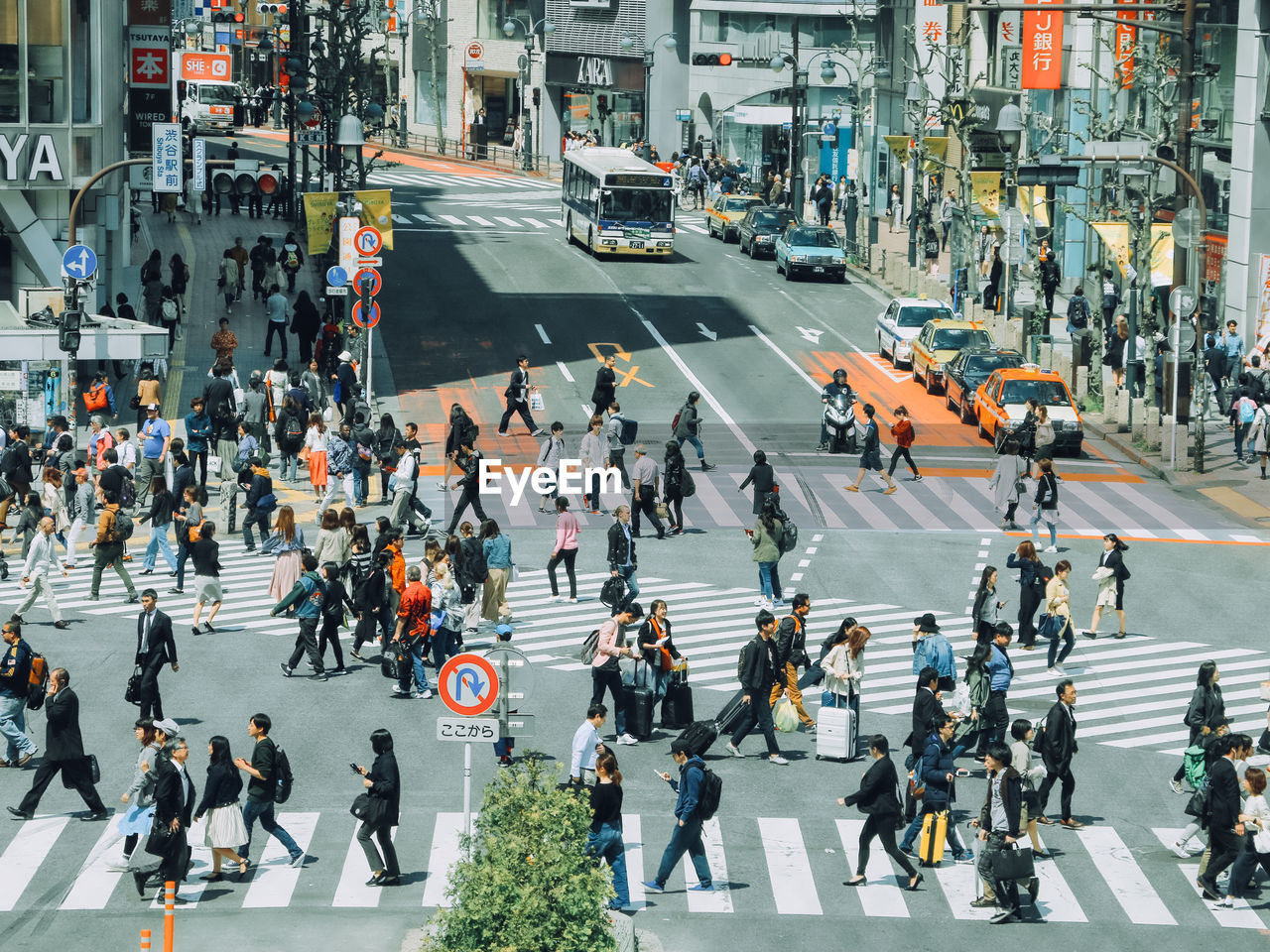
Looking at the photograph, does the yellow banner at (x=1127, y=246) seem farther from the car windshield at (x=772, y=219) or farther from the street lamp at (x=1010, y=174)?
the car windshield at (x=772, y=219)

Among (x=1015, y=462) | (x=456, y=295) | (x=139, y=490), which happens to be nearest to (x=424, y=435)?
(x=139, y=490)

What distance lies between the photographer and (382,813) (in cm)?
1772

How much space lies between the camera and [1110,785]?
2130 centimetres

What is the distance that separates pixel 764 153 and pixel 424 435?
54.8m

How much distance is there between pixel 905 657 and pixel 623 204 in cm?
3848

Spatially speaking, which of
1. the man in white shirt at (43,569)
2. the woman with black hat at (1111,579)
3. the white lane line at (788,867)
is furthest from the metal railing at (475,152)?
the white lane line at (788,867)

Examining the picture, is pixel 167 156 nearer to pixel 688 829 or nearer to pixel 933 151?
pixel 933 151

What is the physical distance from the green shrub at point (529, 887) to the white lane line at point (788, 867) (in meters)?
4.07

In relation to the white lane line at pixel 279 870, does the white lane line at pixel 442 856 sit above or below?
above

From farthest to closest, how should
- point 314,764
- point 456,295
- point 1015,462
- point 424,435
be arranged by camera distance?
point 456,295 < point 424,435 < point 1015,462 < point 314,764

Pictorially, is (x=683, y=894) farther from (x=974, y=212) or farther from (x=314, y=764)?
(x=974, y=212)

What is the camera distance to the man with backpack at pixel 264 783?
18188 millimetres

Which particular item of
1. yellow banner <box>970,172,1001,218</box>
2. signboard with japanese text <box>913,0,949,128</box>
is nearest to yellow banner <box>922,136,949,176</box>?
signboard with japanese text <box>913,0,949,128</box>

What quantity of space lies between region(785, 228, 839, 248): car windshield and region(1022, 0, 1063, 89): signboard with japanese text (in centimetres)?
871
